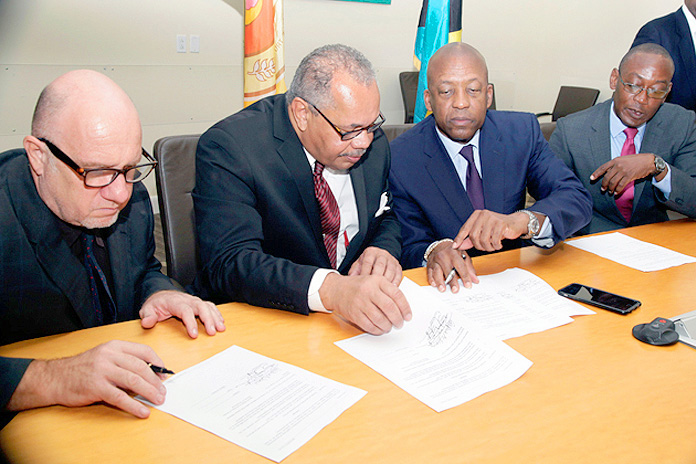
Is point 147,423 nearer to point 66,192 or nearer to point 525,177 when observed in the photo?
point 66,192

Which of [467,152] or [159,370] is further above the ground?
[467,152]

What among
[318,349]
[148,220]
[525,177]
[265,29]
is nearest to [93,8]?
[265,29]

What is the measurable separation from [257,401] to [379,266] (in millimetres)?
663

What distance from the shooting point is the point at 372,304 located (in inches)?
51.4

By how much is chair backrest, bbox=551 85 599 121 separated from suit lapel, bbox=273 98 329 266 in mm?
4595

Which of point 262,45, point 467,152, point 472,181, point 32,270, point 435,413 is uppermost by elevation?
point 262,45

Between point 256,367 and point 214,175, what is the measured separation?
71cm

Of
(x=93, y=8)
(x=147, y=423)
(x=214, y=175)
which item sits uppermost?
(x=93, y=8)

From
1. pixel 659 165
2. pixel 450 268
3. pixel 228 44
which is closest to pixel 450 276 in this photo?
pixel 450 268

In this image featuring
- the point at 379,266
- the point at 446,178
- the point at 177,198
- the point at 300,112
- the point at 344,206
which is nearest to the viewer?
the point at 379,266

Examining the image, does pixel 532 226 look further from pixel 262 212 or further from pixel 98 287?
pixel 98 287

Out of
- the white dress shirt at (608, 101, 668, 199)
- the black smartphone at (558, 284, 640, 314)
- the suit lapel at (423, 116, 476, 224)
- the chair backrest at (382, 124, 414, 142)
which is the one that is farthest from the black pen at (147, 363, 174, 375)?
the white dress shirt at (608, 101, 668, 199)

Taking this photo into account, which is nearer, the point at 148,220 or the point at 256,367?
the point at 256,367

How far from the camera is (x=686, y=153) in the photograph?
2.48m
